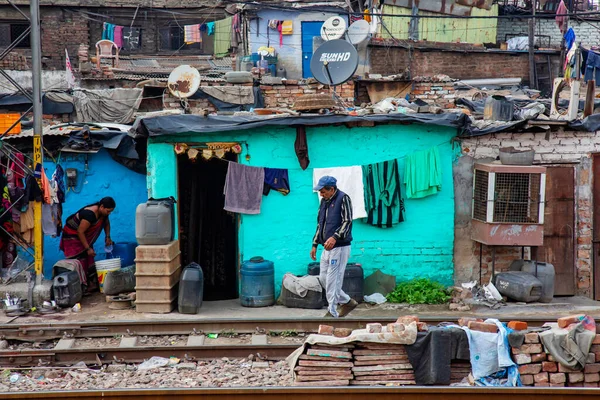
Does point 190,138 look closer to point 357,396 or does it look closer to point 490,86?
point 357,396

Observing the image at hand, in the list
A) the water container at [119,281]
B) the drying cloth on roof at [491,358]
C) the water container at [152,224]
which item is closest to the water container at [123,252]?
the water container at [119,281]

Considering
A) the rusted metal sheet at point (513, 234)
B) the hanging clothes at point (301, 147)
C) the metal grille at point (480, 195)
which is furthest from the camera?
the hanging clothes at point (301, 147)

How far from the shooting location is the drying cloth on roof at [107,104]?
1938cm

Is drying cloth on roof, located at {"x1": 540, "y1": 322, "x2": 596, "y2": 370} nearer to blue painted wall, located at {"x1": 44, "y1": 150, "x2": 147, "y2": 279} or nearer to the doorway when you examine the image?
blue painted wall, located at {"x1": 44, "y1": 150, "x2": 147, "y2": 279}

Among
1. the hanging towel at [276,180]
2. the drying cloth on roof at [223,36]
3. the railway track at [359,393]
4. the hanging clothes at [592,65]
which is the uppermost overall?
the drying cloth on roof at [223,36]

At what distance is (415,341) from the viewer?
326 inches

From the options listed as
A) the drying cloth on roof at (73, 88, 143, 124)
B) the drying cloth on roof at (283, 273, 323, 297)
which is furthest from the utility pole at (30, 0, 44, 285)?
the drying cloth on roof at (73, 88, 143, 124)

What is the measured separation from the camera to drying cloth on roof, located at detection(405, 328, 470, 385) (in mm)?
8234

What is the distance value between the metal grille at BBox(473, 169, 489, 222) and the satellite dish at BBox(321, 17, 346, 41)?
→ 610 centimetres

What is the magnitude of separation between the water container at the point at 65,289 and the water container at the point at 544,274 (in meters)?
7.27

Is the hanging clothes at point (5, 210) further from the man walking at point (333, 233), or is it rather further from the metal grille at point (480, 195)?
the metal grille at point (480, 195)

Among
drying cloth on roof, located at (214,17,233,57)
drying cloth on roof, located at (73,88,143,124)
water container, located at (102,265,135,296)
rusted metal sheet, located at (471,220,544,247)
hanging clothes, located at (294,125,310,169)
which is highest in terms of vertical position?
drying cloth on roof, located at (214,17,233,57)

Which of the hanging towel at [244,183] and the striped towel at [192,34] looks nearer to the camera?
the hanging towel at [244,183]

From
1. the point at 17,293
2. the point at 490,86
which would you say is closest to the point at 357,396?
the point at 17,293
